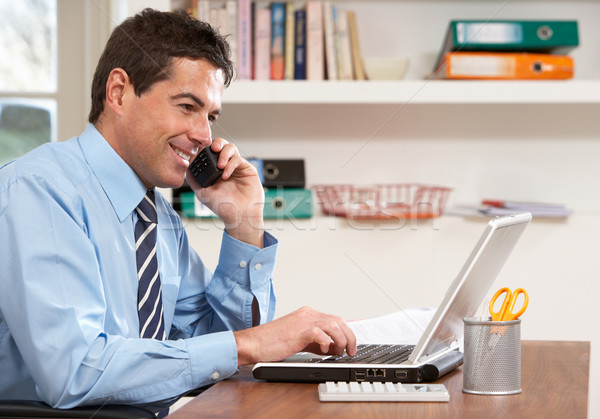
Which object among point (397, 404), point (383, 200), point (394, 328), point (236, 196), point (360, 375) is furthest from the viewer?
point (383, 200)

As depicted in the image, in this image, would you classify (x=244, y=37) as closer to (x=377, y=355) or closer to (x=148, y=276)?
(x=148, y=276)

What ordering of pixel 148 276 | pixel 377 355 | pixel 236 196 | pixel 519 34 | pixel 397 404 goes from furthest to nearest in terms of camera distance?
pixel 519 34, pixel 236 196, pixel 148 276, pixel 377 355, pixel 397 404

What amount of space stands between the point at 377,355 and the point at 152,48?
68 centimetres

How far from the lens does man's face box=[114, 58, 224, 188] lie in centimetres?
127

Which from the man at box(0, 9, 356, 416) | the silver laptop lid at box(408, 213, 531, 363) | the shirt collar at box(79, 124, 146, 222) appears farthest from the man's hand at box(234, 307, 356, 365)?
the shirt collar at box(79, 124, 146, 222)

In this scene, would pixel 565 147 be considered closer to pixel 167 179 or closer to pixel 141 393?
pixel 167 179

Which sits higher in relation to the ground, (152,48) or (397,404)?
(152,48)

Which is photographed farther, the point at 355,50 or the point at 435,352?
the point at 355,50

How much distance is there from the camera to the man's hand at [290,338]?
104 centimetres

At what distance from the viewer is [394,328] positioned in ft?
4.25

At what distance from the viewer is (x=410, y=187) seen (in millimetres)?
2500

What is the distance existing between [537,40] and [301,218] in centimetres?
98

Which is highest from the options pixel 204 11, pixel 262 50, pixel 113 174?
pixel 204 11

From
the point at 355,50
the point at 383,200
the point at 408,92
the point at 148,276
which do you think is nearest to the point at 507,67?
the point at 408,92
